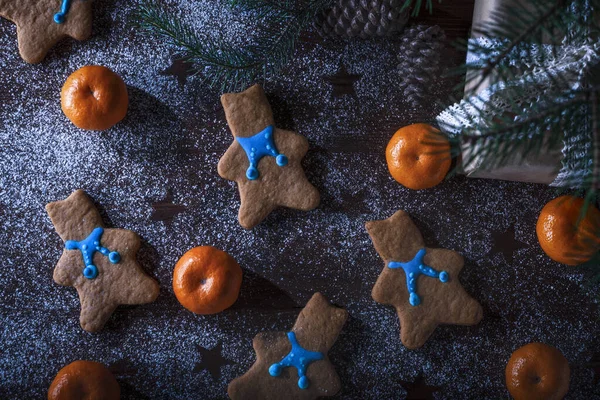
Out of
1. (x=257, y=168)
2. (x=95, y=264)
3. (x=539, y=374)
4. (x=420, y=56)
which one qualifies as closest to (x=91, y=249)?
(x=95, y=264)

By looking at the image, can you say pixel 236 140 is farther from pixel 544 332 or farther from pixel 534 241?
pixel 544 332

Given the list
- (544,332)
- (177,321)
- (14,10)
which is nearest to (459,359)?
(544,332)

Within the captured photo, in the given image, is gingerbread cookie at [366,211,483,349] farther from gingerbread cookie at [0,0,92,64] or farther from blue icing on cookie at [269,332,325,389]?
gingerbread cookie at [0,0,92,64]

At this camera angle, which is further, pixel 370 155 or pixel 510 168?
pixel 370 155

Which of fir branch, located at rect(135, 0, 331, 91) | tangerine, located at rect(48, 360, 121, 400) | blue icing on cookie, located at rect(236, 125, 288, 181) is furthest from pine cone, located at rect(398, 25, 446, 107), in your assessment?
tangerine, located at rect(48, 360, 121, 400)

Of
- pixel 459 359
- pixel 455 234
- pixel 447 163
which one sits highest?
pixel 447 163

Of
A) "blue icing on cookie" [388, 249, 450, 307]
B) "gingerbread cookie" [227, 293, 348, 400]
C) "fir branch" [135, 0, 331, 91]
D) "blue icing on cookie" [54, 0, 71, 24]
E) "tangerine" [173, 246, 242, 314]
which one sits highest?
"fir branch" [135, 0, 331, 91]
